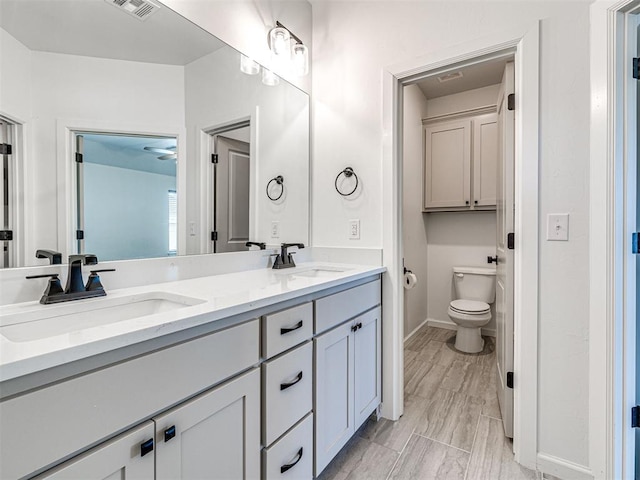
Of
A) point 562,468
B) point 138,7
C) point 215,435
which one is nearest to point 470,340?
point 562,468

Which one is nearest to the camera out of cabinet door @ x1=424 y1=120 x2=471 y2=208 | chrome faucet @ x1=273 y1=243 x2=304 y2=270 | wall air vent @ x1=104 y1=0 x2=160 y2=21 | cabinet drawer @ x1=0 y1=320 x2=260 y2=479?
cabinet drawer @ x1=0 y1=320 x2=260 y2=479

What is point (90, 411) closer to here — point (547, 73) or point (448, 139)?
point (547, 73)

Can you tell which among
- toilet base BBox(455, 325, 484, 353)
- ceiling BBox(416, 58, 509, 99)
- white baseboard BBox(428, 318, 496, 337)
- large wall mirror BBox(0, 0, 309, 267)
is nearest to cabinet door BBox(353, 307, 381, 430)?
large wall mirror BBox(0, 0, 309, 267)

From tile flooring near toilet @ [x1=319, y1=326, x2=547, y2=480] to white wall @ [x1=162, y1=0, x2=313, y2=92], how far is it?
2099mm

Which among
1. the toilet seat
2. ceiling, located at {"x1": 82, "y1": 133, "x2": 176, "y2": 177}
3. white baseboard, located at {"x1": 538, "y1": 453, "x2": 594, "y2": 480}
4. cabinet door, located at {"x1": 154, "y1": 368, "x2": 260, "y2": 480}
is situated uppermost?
ceiling, located at {"x1": 82, "y1": 133, "x2": 176, "y2": 177}

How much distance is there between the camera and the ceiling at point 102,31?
0.98 metres

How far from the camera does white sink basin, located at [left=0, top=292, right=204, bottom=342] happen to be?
32.2 inches

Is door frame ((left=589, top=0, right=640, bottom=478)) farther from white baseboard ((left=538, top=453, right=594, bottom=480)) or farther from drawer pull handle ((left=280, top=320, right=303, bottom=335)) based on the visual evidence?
drawer pull handle ((left=280, top=320, right=303, bottom=335))

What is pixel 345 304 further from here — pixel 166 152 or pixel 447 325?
pixel 447 325

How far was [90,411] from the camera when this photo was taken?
2.03 ft

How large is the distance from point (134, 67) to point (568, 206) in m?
1.85

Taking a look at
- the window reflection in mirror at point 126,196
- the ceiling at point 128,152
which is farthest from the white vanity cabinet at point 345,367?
the ceiling at point 128,152

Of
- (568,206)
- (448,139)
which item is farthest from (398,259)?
(448,139)

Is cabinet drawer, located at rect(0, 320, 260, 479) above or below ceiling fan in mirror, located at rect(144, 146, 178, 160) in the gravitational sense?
below
